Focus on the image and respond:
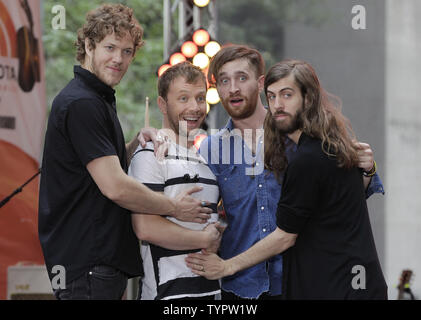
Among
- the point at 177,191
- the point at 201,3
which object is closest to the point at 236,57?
the point at 177,191

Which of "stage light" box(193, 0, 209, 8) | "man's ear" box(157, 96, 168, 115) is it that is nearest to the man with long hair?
"man's ear" box(157, 96, 168, 115)

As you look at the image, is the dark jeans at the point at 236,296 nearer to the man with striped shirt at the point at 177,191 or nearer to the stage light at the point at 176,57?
the man with striped shirt at the point at 177,191

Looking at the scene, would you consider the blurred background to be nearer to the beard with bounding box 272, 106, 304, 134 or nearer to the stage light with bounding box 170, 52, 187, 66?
the stage light with bounding box 170, 52, 187, 66

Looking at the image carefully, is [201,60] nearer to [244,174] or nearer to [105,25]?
[244,174]

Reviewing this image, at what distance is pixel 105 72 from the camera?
8.96ft

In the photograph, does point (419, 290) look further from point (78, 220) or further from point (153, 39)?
point (153, 39)

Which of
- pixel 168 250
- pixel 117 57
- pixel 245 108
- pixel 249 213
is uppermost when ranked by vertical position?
pixel 117 57

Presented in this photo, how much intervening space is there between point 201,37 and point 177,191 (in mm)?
3178

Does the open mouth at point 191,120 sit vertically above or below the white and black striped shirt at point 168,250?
above

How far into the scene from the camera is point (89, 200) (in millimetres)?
2570

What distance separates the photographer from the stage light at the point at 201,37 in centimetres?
563

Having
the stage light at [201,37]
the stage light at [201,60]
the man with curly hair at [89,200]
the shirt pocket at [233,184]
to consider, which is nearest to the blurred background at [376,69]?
the stage light at [201,37]

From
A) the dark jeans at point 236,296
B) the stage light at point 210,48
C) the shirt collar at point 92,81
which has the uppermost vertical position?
the stage light at point 210,48

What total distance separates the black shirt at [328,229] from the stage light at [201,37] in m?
3.21
